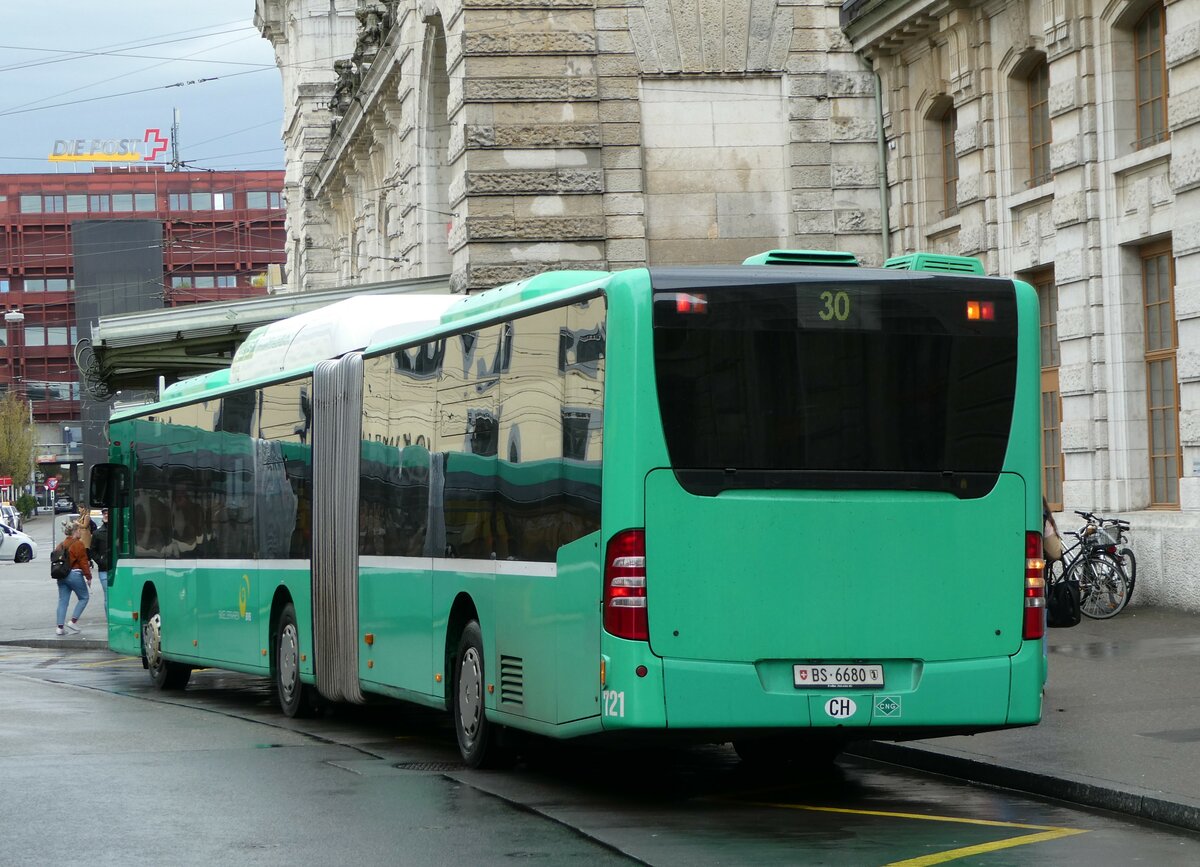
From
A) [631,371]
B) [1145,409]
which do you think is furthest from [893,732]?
[1145,409]

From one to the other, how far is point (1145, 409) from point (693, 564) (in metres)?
13.0

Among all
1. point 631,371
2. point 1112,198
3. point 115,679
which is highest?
point 1112,198

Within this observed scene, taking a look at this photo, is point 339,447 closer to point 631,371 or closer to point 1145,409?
point 631,371

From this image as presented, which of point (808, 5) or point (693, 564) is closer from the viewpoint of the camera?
point (693, 564)

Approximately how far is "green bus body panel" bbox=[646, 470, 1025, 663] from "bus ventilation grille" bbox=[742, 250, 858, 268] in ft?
4.23

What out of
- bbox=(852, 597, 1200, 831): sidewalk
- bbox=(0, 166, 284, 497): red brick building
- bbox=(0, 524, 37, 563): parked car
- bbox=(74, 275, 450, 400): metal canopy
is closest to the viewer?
bbox=(852, 597, 1200, 831): sidewalk

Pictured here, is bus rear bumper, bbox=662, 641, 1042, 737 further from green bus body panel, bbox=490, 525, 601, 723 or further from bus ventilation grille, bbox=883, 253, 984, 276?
bus ventilation grille, bbox=883, 253, 984, 276

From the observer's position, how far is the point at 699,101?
1188 inches

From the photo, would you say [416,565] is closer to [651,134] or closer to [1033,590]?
[1033,590]

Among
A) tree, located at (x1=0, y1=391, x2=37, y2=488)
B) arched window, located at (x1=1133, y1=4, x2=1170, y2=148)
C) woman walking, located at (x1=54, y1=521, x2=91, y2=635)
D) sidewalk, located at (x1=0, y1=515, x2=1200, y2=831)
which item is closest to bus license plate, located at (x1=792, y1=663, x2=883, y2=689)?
sidewalk, located at (x1=0, y1=515, x2=1200, y2=831)

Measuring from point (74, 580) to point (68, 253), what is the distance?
123428 millimetres

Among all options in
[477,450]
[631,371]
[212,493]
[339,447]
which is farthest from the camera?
[212,493]

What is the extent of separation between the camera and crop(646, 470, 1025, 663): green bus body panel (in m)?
9.76

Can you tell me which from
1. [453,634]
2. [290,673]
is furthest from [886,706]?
[290,673]
